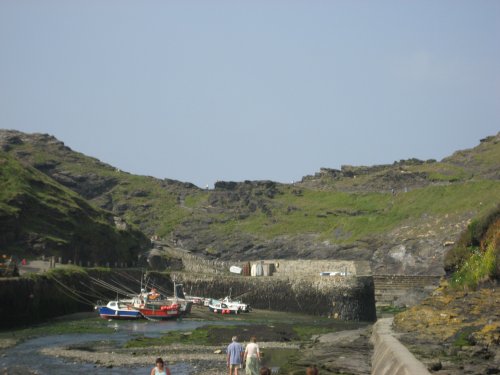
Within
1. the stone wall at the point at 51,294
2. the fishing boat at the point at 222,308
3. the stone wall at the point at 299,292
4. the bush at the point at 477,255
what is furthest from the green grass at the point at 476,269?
the fishing boat at the point at 222,308

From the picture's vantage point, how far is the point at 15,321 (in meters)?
57.9

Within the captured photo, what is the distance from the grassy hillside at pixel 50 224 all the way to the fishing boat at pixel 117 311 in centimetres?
2058

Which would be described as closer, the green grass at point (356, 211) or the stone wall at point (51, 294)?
the stone wall at point (51, 294)

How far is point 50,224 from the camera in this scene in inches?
3706

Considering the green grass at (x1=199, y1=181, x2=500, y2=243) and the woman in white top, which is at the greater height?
the green grass at (x1=199, y1=181, x2=500, y2=243)

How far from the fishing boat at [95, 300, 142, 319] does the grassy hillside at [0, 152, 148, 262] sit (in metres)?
20.6

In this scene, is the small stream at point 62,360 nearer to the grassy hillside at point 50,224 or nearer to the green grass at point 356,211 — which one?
the grassy hillside at point 50,224

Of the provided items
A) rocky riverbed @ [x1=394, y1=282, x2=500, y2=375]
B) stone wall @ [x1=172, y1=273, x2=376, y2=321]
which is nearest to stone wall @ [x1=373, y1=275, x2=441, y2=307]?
stone wall @ [x1=172, y1=273, x2=376, y2=321]

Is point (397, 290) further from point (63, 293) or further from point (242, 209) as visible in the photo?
point (242, 209)

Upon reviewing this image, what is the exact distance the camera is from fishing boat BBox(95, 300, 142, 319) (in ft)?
227

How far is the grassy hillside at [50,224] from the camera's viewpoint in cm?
8850

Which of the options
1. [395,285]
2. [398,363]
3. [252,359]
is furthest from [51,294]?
[398,363]

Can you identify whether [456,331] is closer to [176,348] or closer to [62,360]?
[176,348]

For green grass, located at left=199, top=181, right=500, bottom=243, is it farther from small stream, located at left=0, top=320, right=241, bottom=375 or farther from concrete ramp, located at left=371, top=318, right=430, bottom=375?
concrete ramp, located at left=371, top=318, right=430, bottom=375
